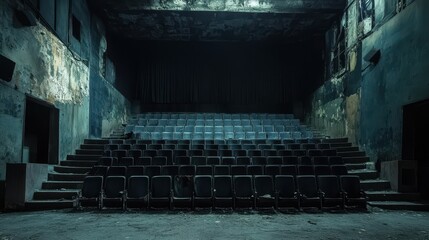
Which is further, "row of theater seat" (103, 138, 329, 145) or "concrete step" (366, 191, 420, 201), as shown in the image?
"row of theater seat" (103, 138, 329, 145)

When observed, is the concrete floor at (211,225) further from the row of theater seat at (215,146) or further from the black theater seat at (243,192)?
the row of theater seat at (215,146)

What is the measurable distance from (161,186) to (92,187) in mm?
1067

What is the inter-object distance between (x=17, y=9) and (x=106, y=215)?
3.70 metres

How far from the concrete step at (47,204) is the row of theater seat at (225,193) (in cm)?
41

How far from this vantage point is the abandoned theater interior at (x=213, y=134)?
17.1ft

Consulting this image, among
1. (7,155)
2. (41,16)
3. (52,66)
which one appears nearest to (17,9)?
(41,16)

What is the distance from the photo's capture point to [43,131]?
7848 millimetres

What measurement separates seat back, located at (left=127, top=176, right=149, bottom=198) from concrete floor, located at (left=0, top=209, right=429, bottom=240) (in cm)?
35

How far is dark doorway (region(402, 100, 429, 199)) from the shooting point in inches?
271

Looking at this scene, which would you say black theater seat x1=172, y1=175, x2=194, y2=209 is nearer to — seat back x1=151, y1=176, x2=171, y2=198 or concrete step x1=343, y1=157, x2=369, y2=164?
seat back x1=151, y1=176, x2=171, y2=198

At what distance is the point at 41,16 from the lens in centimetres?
709

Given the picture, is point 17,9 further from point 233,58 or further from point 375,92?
point 233,58

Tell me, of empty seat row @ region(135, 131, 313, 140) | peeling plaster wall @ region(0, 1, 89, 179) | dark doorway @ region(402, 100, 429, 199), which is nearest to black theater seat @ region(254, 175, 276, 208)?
dark doorway @ region(402, 100, 429, 199)

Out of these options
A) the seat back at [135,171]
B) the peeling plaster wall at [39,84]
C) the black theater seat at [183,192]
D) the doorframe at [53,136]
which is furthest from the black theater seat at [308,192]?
the doorframe at [53,136]
